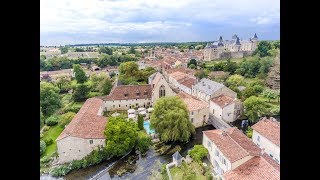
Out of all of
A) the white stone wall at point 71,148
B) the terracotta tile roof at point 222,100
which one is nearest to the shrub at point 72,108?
the white stone wall at point 71,148

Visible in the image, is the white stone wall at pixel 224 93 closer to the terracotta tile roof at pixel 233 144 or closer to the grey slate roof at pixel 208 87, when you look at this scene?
the grey slate roof at pixel 208 87

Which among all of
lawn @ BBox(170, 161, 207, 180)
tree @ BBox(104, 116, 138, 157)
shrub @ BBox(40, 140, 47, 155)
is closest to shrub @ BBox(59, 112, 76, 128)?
shrub @ BBox(40, 140, 47, 155)

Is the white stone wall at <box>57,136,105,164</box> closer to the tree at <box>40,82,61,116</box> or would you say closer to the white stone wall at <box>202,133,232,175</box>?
the white stone wall at <box>202,133,232,175</box>

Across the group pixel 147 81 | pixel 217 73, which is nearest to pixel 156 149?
pixel 147 81
